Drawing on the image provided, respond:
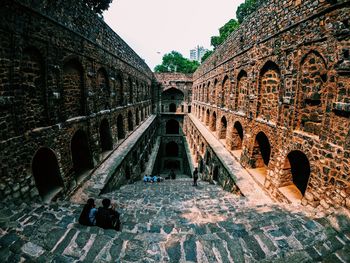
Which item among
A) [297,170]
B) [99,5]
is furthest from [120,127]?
[99,5]

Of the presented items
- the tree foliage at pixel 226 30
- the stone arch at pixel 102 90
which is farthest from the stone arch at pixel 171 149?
the tree foliage at pixel 226 30

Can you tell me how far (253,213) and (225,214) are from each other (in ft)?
2.44

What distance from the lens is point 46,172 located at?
6.02 meters

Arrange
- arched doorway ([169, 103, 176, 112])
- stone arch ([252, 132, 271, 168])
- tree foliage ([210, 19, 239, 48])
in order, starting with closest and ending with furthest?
1. stone arch ([252, 132, 271, 168])
2. arched doorway ([169, 103, 176, 112])
3. tree foliage ([210, 19, 239, 48])

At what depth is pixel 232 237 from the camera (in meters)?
3.49

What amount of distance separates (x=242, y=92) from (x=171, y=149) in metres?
19.8

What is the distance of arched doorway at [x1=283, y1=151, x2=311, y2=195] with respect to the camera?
236 inches

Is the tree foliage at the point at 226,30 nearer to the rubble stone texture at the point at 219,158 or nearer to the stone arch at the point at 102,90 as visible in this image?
the rubble stone texture at the point at 219,158

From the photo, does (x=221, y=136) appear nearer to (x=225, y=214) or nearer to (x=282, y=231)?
(x=225, y=214)

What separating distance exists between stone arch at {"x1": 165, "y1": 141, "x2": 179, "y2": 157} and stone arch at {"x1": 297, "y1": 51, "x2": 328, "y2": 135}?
75.6 ft

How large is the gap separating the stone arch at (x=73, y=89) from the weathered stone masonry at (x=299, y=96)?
647cm

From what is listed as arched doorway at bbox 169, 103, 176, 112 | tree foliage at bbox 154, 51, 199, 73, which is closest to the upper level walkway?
arched doorway at bbox 169, 103, 176, 112

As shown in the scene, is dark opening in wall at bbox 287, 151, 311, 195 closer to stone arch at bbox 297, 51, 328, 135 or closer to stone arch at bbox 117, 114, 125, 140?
stone arch at bbox 297, 51, 328, 135

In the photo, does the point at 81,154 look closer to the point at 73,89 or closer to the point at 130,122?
the point at 73,89
